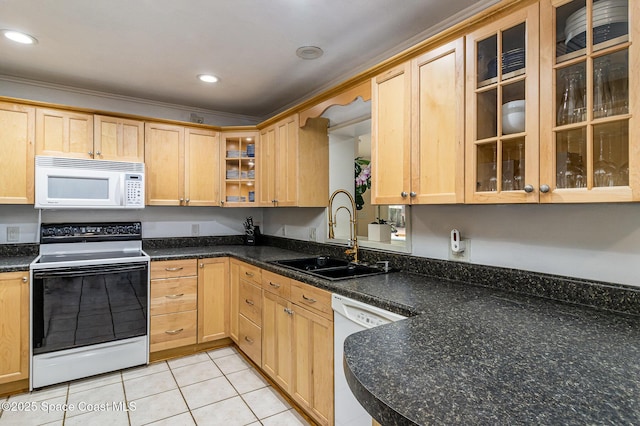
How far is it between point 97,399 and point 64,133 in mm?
2162

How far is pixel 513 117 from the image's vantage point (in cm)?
147

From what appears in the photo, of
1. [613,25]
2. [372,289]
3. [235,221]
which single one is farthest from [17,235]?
[613,25]

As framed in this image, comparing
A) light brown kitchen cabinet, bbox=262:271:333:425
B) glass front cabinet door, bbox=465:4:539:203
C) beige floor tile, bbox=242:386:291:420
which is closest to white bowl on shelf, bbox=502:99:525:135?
glass front cabinet door, bbox=465:4:539:203

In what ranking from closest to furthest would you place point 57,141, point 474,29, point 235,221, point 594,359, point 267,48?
point 594,359, point 474,29, point 267,48, point 57,141, point 235,221

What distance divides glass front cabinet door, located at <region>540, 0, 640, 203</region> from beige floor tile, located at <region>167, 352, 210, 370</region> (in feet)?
9.72

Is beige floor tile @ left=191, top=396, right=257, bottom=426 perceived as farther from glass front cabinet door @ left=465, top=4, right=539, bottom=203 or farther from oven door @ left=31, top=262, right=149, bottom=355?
glass front cabinet door @ left=465, top=4, right=539, bottom=203

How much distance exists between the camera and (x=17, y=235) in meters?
3.02

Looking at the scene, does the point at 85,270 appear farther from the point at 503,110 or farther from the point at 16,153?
the point at 503,110

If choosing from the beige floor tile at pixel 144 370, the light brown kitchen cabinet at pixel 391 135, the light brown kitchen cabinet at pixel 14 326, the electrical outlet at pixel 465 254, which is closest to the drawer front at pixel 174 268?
the beige floor tile at pixel 144 370

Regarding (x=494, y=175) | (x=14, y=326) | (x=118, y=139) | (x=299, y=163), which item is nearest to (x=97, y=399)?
(x=14, y=326)

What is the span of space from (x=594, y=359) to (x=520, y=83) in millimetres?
1069

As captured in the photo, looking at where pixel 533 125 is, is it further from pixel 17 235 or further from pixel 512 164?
pixel 17 235

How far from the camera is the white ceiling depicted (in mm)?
1957

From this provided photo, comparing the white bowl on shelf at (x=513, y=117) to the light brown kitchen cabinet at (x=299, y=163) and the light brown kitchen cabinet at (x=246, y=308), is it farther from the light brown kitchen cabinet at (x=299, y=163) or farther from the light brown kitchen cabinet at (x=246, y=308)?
the light brown kitchen cabinet at (x=246, y=308)
